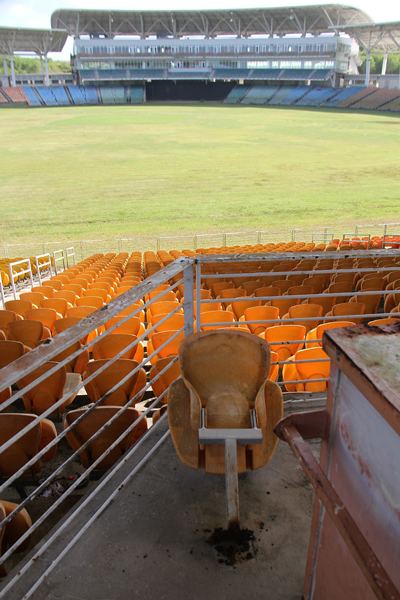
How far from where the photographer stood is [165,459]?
3047mm

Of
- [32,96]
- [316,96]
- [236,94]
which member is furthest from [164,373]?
[32,96]

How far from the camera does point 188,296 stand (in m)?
3.17

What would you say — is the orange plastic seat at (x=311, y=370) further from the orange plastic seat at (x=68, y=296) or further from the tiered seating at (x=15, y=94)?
the tiered seating at (x=15, y=94)

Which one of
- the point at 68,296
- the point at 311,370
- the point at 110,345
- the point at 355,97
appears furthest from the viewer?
the point at 355,97

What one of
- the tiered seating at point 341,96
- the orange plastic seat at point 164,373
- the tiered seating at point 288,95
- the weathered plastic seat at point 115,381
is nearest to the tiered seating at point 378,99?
the tiered seating at point 341,96

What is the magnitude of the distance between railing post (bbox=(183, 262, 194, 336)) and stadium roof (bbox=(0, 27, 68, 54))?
8731 centimetres

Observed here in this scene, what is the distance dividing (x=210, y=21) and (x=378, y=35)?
96.0ft

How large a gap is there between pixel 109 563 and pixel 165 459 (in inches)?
32.6

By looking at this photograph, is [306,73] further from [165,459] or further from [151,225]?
[165,459]

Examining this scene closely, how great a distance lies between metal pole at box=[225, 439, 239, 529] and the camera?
238cm

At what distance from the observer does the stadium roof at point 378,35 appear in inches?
2516

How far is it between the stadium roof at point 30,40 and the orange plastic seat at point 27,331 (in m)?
85.0

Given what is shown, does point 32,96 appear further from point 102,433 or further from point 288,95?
point 102,433

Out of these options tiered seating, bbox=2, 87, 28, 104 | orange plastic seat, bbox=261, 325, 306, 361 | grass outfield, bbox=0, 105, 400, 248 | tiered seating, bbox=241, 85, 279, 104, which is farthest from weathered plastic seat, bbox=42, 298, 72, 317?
tiered seating, bbox=2, 87, 28, 104
